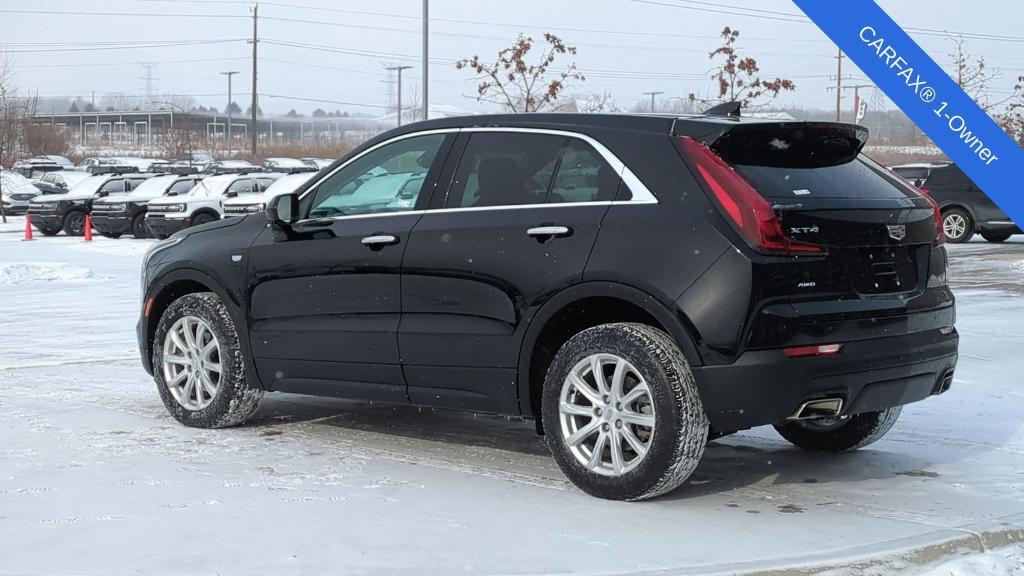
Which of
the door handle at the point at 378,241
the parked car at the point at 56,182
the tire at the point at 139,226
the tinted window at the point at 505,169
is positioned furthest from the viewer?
the parked car at the point at 56,182

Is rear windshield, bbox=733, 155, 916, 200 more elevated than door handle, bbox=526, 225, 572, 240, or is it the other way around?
rear windshield, bbox=733, 155, 916, 200

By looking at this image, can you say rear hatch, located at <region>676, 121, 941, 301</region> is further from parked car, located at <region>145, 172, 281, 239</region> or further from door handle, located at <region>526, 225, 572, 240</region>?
parked car, located at <region>145, 172, 281, 239</region>

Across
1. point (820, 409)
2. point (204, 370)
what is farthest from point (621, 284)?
point (204, 370)

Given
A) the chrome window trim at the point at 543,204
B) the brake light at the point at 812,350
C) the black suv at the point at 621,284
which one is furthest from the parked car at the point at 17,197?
the brake light at the point at 812,350

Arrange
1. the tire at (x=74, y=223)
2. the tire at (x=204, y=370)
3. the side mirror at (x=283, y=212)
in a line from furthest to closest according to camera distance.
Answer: the tire at (x=74, y=223) < the tire at (x=204, y=370) < the side mirror at (x=283, y=212)

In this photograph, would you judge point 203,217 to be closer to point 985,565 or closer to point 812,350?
point 812,350

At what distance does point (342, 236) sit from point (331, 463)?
3.79 feet

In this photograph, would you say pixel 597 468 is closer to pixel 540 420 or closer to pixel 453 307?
pixel 540 420

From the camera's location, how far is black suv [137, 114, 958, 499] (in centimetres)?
531

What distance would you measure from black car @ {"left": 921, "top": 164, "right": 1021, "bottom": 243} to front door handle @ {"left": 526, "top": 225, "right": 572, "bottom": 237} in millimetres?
20823

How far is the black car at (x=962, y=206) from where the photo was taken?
25297 mm

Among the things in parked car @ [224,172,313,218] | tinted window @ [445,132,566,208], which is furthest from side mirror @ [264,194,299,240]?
parked car @ [224,172,313,218]

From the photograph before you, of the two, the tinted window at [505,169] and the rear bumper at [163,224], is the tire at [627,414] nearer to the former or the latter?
the tinted window at [505,169]

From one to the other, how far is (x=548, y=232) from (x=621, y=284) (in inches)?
18.5
